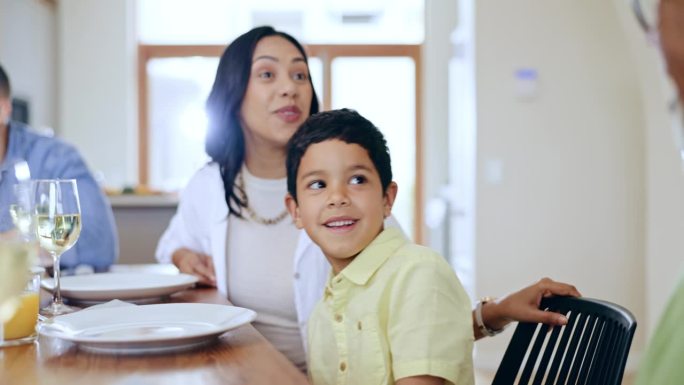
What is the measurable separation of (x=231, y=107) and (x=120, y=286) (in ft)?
1.64

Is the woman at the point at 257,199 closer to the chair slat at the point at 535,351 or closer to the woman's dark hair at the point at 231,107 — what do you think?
the woman's dark hair at the point at 231,107

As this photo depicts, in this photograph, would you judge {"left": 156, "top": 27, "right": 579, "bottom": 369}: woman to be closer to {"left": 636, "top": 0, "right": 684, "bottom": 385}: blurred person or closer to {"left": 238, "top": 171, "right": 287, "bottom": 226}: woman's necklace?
{"left": 238, "top": 171, "right": 287, "bottom": 226}: woman's necklace

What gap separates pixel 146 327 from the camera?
44.7 inches

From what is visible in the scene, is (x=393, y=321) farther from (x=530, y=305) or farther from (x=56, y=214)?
(x=56, y=214)

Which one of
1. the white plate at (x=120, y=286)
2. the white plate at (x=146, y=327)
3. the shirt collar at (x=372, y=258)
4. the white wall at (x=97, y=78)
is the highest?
the white wall at (x=97, y=78)

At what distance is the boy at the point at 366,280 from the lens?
1.11m

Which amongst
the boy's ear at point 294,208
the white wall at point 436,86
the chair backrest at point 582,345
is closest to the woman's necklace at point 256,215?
the boy's ear at point 294,208

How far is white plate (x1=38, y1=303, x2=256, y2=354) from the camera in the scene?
3.31 ft

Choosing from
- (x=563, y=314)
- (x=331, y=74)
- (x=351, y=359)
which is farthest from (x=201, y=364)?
(x=331, y=74)

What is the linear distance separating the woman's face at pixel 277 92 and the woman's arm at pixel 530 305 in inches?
26.8

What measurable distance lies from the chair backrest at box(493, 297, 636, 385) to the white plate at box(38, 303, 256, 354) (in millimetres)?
426

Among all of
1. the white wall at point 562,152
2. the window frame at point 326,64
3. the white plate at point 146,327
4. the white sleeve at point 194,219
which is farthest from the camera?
the window frame at point 326,64

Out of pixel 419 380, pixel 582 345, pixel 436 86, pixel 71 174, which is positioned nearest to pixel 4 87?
pixel 71 174

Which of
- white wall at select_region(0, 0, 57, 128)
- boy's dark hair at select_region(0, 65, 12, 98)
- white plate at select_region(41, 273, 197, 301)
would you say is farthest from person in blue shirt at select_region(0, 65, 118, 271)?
white wall at select_region(0, 0, 57, 128)
